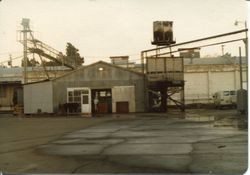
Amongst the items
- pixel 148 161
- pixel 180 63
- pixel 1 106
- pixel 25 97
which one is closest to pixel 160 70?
pixel 180 63

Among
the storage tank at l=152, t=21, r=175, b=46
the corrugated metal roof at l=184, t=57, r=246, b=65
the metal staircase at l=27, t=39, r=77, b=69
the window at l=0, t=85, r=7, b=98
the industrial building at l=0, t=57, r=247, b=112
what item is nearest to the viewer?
the storage tank at l=152, t=21, r=175, b=46

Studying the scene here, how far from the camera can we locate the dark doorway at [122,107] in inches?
1423

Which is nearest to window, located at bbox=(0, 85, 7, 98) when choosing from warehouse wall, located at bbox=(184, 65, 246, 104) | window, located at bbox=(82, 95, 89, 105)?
window, located at bbox=(82, 95, 89, 105)

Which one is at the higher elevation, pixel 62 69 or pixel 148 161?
pixel 62 69

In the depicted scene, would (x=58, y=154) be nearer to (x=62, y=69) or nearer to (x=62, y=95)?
(x=62, y=95)

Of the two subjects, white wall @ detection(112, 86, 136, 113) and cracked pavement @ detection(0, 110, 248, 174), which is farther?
white wall @ detection(112, 86, 136, 113)

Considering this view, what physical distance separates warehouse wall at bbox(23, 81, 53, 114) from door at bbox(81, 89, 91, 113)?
2.40 m

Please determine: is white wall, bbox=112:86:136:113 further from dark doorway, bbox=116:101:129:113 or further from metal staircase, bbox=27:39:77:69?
metal staircase, bbox=27:39:77:69

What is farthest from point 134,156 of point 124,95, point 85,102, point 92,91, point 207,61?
point 207,61

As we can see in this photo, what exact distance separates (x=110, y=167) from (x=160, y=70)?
27.4 metres

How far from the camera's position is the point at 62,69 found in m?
43.4

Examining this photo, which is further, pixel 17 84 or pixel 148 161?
pixel 17 84

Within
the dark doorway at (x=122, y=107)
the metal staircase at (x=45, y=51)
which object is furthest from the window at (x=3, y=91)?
the dark doorway at (x=122, y=107)

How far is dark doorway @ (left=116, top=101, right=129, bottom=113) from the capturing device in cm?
3616
